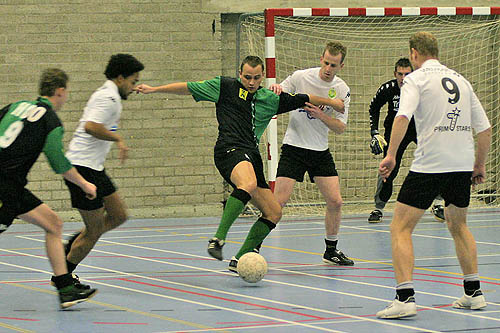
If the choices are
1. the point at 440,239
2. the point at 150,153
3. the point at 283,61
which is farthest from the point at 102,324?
the point at 283,61

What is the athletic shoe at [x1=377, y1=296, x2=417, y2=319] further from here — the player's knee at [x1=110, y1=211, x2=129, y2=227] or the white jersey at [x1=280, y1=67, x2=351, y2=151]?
the white jersey at [x1=280, y1=67, x2=351, y2=151]

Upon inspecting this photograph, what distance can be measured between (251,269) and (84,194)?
1.55 metres

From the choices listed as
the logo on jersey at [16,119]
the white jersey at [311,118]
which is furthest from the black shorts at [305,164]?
the logo on jersey at [16,119]

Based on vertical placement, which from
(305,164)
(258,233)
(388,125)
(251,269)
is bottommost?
(251,269)

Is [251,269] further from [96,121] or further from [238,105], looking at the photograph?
[96,121]

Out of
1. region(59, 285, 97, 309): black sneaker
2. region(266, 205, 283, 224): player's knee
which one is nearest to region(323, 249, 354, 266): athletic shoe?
region(266, 205, 283, 224): player's knee

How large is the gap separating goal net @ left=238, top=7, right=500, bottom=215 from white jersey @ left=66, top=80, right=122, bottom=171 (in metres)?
7.77

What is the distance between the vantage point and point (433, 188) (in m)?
6.33

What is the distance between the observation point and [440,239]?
432 inches

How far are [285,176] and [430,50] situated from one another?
2.86 m

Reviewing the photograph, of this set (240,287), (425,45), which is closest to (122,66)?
(240,287)

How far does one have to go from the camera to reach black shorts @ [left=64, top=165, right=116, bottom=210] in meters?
7.32

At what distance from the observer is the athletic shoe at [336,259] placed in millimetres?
8953

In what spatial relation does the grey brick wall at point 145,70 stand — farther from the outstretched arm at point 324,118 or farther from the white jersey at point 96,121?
the white jersey at point 96,121
